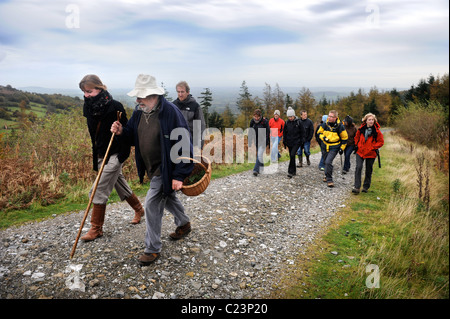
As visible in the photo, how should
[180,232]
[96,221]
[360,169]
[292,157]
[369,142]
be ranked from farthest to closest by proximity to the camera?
[292,157], [360,169], [369,142], [180,232], [96,221]

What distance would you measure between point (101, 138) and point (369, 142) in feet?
25.5

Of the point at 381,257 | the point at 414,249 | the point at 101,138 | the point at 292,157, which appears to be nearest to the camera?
the point at 381,257

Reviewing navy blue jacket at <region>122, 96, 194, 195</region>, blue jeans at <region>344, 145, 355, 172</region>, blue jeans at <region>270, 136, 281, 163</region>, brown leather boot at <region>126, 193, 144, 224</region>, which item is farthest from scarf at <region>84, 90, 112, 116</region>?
blue jeans at <region>344, 145, 355, 172</region>

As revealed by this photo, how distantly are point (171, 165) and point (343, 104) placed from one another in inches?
3588

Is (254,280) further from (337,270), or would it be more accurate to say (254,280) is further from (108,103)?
(108,103)

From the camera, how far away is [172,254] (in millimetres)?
4441

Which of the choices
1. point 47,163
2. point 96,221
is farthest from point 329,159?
point 47,163

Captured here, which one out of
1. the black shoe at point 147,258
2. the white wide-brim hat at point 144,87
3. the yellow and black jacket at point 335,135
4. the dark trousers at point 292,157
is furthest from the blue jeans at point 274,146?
the black shoe at point 147,258

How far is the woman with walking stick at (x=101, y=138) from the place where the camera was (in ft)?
14.4

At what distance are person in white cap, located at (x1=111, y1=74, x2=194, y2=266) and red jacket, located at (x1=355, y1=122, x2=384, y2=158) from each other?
21.9ft

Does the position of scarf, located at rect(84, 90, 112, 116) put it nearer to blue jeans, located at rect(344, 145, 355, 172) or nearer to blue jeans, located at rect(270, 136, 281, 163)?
blue jeans, located at rect(270, 136, 281, 163)

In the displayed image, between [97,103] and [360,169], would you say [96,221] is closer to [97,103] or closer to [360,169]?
[97,103]

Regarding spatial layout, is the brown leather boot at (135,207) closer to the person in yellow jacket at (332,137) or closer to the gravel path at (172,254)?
the gravel path at (172,254)
